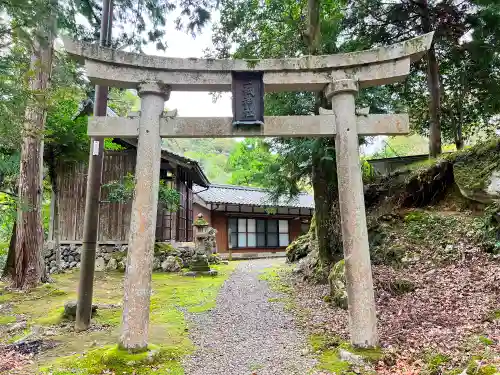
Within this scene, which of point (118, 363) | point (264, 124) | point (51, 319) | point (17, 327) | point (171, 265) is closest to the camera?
point (118, 363)

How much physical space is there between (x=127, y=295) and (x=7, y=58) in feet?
10.9

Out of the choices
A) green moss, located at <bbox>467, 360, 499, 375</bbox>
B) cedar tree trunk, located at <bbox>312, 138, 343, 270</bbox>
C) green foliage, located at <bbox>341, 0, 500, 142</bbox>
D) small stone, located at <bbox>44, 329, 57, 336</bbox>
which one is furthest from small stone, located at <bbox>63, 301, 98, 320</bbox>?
green foliage, located at <bbox>341, 0, 500, 142</bbox>

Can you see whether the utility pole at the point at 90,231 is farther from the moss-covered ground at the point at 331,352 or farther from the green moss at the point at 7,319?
the moss-covered ground at the point at 331,352

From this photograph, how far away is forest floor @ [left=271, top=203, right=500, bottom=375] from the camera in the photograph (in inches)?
156

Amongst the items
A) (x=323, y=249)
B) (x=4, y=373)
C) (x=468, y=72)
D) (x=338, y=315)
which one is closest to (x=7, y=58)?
(x=4, y=373)

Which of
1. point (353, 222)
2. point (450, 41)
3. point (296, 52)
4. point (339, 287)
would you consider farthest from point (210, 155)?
point (353, 222)

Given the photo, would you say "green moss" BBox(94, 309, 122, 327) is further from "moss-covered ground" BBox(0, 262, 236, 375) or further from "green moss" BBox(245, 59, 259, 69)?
"green moss" BBox(245, 59, 259, 69)

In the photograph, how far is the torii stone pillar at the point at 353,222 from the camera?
4.55 metres

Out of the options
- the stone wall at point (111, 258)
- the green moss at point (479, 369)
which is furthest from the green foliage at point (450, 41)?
the stone wall at point (111, 258)

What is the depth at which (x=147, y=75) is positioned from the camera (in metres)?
5.10

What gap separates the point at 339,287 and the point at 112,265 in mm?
8756

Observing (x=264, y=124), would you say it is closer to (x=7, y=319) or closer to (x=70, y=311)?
(x=70, y=311)

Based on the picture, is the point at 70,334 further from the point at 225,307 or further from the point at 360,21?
the point at 360,21

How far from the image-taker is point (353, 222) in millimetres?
4762
